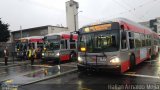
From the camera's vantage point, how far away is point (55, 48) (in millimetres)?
20172

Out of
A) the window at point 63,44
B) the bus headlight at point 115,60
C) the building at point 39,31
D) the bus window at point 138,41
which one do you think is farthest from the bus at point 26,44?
the bus headlight at point 115,60

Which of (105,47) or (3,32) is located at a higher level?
(3,32)

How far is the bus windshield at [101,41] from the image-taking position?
35.1ft

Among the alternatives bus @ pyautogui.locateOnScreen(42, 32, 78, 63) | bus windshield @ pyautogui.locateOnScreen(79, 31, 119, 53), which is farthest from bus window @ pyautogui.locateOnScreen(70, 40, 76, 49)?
bus windshield @ pyautogui.locateOnScreen(79, 31, 119, 53)

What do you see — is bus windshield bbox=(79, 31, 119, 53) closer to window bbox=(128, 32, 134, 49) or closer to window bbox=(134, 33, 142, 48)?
window bbox=(128, 32, 134, 49)

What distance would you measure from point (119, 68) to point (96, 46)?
170 cm

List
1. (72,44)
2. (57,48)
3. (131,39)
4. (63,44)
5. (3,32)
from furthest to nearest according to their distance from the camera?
(3,32)
(72,44)
(63,44)
(57,48)
(131,39)

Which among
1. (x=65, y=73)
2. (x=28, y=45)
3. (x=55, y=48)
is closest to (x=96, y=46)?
(x=65, y=73)

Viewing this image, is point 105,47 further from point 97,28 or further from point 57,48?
point 57,48

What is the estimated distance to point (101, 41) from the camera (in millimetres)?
11070

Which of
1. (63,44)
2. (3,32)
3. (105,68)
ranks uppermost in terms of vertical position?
(3,32)

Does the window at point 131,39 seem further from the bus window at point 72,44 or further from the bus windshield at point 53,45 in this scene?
the bus window at point 72,44

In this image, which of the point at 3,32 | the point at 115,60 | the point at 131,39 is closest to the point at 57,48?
the point at 131,39

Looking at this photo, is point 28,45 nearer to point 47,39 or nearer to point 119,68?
point 47,39
